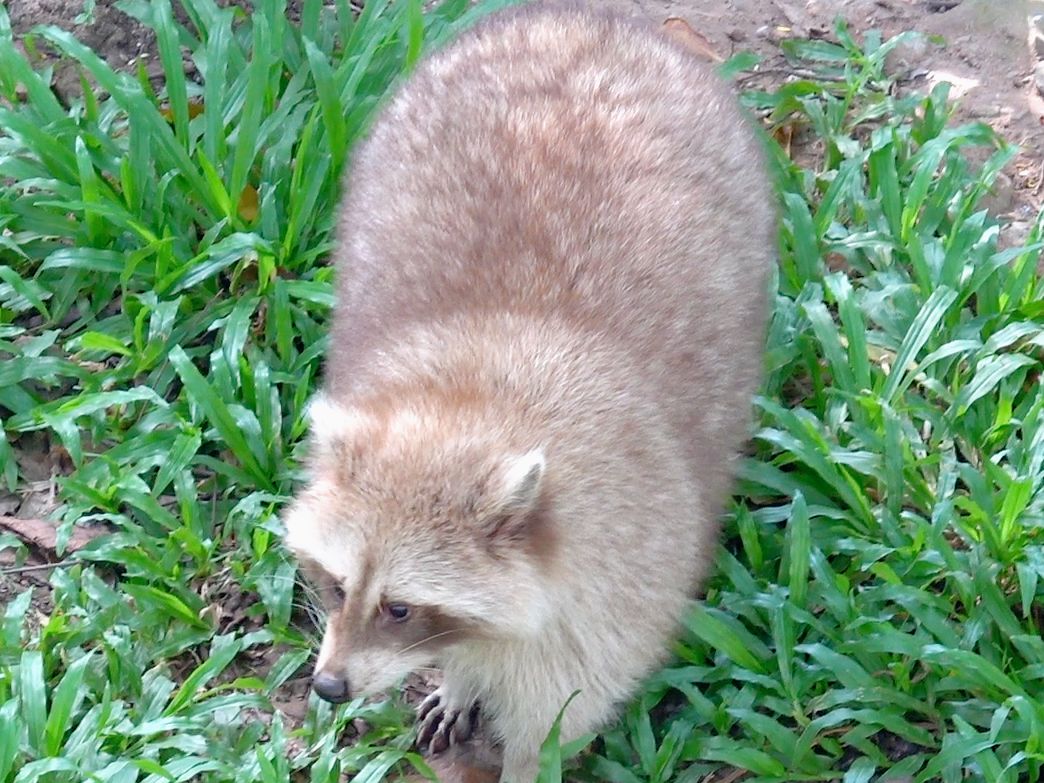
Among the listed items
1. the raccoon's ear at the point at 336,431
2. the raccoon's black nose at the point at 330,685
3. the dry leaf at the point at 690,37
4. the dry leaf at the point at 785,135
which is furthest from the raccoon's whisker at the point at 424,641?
the dry leaf at the point at 690,37

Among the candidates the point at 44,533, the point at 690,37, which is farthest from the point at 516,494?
the point at 690,37

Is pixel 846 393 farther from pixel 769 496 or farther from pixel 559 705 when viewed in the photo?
pixel 559 705

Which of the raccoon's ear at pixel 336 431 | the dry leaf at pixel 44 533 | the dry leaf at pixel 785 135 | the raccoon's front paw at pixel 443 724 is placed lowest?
the raccoon's front paw at pixel 443 724

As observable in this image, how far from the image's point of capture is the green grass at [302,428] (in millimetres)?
3438

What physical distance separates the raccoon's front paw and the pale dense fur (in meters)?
0.06

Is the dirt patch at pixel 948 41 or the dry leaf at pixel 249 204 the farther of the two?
the dirt patch at pixel 948 41

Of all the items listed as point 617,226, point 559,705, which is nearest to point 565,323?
point 617,226

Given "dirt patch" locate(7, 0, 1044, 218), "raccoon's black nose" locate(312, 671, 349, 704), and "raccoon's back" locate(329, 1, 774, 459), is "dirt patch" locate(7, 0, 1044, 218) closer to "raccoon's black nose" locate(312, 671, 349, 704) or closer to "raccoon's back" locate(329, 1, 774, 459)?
"raccoon's back" locate(329, 1, 774, 459)

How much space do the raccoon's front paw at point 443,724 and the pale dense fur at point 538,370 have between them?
0.06 meters

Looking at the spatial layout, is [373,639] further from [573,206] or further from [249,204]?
[249,204]

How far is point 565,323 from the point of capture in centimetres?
340

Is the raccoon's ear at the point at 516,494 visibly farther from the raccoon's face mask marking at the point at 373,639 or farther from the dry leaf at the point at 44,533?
the dry leaf at the point at 44,533

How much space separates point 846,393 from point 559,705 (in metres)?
1.24

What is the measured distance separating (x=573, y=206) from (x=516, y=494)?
35.3 inches
